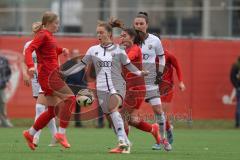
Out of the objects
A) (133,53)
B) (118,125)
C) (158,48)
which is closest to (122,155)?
(118,125)

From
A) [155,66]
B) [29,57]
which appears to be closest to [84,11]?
[155,66]

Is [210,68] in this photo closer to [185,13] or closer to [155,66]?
[185,13]

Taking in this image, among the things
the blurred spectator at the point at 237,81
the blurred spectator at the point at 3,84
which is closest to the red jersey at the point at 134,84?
the blurred spectator at the point at 3,84

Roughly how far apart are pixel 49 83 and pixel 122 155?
1.60m

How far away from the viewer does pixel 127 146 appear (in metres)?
14.0

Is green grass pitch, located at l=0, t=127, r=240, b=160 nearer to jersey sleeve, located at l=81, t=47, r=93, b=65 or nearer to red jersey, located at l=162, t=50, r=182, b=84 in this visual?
red jersey, located at l=162, t=50, r=182, b=84

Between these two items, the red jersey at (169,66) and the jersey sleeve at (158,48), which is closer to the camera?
the jersey sleeve at (158,48)

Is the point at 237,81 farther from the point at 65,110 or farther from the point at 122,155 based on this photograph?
the point at 122,155

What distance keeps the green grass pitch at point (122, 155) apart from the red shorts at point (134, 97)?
30.5 inches

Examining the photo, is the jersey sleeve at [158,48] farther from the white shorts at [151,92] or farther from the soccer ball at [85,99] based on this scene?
the soccer ball at [85,99]

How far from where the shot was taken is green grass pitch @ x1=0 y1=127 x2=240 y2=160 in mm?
13344

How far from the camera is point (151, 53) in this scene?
50.7 ft

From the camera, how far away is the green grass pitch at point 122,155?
13344 millimetres

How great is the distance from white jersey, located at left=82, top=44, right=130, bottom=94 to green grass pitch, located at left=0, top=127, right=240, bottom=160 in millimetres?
1044
